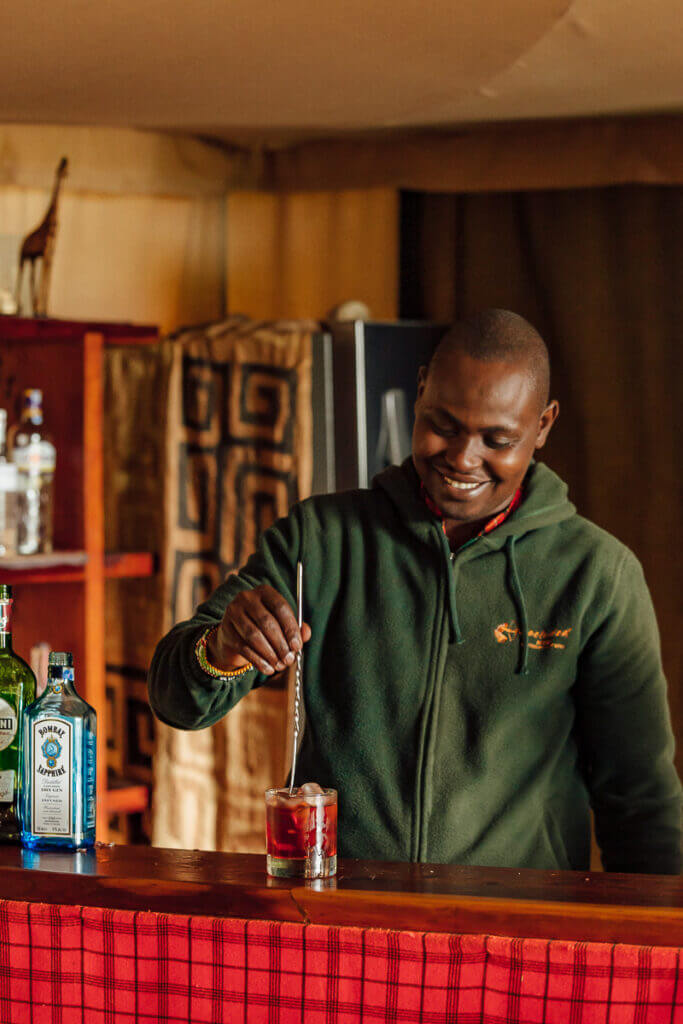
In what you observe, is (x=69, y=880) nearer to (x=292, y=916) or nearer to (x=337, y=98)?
(x=292, y=916)

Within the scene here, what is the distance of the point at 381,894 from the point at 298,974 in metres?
0.11

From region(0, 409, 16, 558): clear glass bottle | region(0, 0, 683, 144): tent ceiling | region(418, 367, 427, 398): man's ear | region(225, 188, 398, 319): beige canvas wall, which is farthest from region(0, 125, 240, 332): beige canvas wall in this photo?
region(418, 367, 427, 398): man's ear

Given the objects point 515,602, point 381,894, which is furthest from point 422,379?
point 381,894

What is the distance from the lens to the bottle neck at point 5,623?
4.74 ft

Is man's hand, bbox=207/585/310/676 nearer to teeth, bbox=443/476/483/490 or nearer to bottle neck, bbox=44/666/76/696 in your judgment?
bottle neck, bbox=44/666/76/696

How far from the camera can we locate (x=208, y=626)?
1.56m

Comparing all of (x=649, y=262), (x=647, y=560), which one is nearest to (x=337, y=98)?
(x=649, y=262)

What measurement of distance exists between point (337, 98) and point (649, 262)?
89 centimetres

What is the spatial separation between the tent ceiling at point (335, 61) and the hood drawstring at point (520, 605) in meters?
0.89

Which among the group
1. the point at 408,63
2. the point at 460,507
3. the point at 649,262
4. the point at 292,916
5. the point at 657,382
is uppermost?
the point at 408,63

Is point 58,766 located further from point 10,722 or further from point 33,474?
point 33,474

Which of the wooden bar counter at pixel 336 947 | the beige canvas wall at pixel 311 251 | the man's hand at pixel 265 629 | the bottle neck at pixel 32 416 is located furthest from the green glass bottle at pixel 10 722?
the beige canvas wall at pixel 311 251

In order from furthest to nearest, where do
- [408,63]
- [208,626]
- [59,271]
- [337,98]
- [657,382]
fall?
[59,271] → [657,382] → [337,98] → [408,63] → [208,626]

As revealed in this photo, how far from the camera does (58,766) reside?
4.56ft
